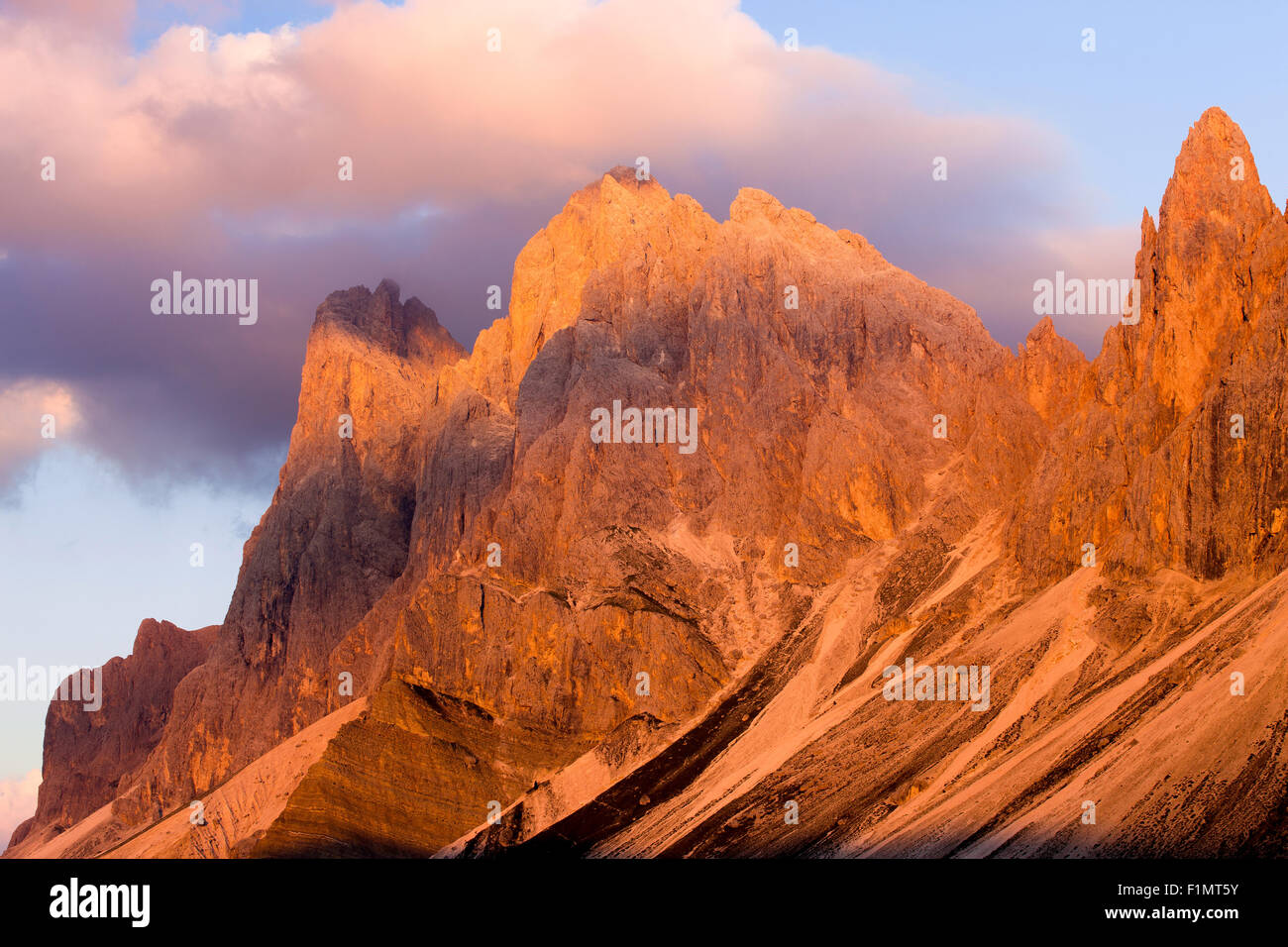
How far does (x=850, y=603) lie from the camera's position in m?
160

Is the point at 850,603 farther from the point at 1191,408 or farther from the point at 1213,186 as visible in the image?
the point at 1213,186

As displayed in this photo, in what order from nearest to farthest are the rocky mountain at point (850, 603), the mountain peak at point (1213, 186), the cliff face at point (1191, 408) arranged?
1. the rocky mountain at point (850, 603)
2. the cliff face at point (1191, 408)
3. the mountain peak at point (1213, 186)

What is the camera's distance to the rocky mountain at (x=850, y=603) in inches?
4257

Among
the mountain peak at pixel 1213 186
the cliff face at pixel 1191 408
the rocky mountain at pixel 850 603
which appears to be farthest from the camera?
the mountain peak at pixel 1213 186

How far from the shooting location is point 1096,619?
12700 cm

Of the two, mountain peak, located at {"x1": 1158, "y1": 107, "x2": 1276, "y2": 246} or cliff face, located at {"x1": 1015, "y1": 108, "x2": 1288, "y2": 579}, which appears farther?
mountain peak, located at {"x1": 1158, "y1": 107, "x2": 1276, "y2": 246}

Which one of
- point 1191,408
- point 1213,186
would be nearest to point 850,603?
point 1191,408

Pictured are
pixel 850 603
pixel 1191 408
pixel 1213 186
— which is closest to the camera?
pixel 1191 408

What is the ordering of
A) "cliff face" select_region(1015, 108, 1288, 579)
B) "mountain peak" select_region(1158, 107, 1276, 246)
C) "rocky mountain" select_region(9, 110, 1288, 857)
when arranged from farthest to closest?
"mountain peak" select_region(1158, 107, 1276, 246) < "cliff face" select_region(1015, 108, 1288, 579) < "rocky mountain" select_region(9, 110, 1288, 857)

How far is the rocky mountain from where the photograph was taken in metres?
108

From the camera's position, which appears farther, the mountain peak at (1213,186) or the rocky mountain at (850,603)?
the mountain peak at (1213,186)

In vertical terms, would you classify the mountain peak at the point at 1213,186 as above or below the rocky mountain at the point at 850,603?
above

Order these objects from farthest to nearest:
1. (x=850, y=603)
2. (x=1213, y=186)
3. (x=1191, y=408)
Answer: (x=850, y=603)
(x=1213, y=186)
(x=1191, y=408)
